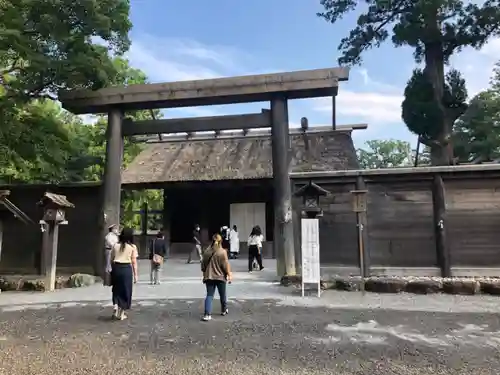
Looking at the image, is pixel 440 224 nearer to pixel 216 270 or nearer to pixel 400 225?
pixel 400 225

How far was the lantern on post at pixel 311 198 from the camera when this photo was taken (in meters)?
9.98

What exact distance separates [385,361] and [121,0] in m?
11.2

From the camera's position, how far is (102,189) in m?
11.4

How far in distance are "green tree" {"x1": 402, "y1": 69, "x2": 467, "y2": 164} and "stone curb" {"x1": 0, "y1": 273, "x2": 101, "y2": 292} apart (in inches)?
488

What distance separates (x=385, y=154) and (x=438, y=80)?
130 ft

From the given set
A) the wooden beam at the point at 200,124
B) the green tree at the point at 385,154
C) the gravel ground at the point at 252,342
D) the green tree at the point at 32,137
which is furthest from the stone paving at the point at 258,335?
the green tree at the point at 385,154

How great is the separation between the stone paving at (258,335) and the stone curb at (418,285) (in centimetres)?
42

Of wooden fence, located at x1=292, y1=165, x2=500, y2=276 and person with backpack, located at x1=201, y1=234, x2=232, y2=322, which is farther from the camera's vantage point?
wooden fence, located at x1=292, y1=165, x2=500, y2=276

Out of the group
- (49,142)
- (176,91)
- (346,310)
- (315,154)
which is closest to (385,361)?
(346,310)

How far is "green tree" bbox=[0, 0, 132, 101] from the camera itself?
33.3 feet

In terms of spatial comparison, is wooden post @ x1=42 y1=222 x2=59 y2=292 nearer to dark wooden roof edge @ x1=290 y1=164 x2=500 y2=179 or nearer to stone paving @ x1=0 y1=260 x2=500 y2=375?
stone paving @ x1=0 y1=260 x2=500 y2=375

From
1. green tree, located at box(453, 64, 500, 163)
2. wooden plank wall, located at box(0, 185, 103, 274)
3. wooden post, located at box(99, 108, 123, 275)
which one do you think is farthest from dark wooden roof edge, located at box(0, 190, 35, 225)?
green tree, located at box(453, 64, 500, 163)

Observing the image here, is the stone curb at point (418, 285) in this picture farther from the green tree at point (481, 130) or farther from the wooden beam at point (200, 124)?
the green tree at point (481, 130)

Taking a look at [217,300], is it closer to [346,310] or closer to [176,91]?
[346,310]
